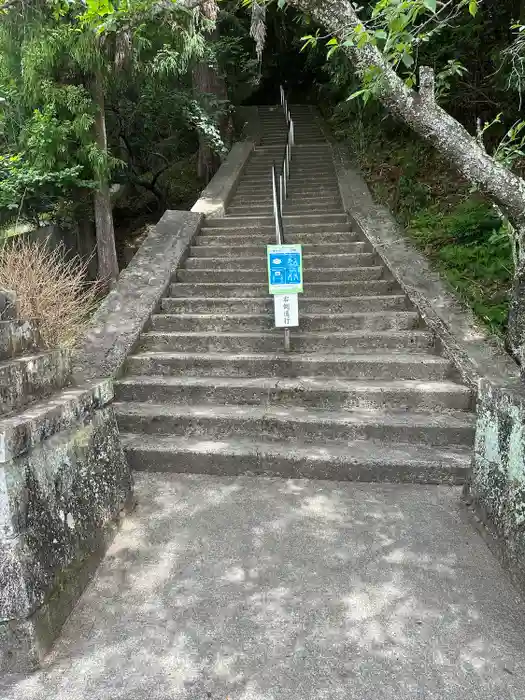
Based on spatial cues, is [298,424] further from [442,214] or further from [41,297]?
[442,214]

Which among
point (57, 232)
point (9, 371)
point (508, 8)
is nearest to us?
point (9, 371)

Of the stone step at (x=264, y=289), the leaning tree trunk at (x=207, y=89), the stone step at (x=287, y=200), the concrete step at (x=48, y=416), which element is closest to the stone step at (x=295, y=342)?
the stone step at (x=264, y=289)

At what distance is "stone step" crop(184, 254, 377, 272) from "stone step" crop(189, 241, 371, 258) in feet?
0.19

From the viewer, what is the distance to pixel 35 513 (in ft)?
6.14

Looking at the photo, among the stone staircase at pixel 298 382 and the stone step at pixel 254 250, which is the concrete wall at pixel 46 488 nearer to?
the stone staircase at pixel 298 382

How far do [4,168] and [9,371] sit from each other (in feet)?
14.8

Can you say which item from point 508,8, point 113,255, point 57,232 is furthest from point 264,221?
point 508,8

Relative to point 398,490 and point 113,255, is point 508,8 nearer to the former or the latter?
point 113,255

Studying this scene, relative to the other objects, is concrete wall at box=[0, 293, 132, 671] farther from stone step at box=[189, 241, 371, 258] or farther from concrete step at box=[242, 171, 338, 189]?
concrete step at box=[242, 171, 338, 189]

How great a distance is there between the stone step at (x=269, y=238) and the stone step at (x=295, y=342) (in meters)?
1.89

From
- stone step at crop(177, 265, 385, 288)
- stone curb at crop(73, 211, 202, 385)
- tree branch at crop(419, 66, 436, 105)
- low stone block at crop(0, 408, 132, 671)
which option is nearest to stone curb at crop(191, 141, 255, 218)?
stone curb at crop(73, 211, 202, 385)

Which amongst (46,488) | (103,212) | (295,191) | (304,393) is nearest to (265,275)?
(304,393)

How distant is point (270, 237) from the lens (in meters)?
5.93

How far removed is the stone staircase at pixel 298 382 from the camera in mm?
3131
